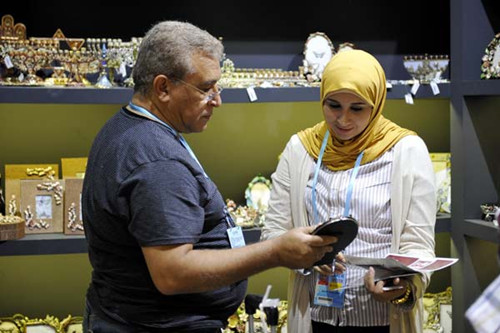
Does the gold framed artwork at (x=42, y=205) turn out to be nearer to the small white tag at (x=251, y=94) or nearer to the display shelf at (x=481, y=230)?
the small white tag at (x=251, y=94)

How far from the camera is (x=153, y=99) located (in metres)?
1.86

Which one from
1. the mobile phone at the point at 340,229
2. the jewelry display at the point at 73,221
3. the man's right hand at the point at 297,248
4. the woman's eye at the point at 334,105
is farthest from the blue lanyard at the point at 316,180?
the jewelry display at the point at 73,221

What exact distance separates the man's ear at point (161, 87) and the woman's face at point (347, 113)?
2.57ft

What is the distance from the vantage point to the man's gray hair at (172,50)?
5.95 feet

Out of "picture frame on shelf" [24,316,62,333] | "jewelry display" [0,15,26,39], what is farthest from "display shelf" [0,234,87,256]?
"jewelry display" [0,15,26,39]

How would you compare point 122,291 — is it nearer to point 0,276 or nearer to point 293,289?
point 293,289

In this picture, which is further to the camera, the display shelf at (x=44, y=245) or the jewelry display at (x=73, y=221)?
the jewelry display at (x=73, y=221)

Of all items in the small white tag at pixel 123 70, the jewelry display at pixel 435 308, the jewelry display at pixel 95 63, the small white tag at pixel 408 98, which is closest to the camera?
the jewelry display at pixel 95 63

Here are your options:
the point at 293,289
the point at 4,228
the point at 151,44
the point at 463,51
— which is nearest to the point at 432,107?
the point at 463,51

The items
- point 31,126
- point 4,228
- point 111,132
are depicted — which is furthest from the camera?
point 31,126

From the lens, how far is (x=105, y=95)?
3.28 metres

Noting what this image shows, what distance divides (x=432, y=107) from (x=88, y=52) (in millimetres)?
1916

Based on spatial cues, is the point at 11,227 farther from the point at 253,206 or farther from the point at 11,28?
the point at 253,206

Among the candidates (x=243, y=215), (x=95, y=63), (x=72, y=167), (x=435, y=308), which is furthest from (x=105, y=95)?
(x=435, y=308)
